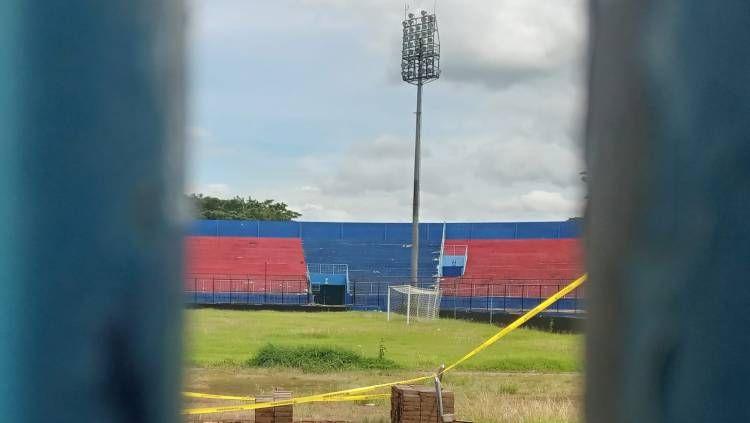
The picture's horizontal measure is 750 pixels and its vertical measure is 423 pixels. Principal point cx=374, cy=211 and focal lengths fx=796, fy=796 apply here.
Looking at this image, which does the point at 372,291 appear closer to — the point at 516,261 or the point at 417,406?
the point at 516,261

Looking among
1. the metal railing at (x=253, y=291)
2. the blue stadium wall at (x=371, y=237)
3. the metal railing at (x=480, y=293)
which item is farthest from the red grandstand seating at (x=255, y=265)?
the metal railing at (x=480, y=293)

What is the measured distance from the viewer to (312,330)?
2716 cm

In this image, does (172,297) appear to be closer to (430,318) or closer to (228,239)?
(430,318)

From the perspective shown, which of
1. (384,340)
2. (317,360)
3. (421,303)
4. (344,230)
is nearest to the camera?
(317,360)

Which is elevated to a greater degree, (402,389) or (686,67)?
(686,67)

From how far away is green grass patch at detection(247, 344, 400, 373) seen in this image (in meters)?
17.5

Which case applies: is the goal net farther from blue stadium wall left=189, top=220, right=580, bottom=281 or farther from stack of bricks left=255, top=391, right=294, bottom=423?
stack of bricks left=255, top=391, right=294, bottom=423

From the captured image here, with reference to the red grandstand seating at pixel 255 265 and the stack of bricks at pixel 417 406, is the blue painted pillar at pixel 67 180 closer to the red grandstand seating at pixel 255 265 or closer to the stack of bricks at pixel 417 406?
the stack of bricks at pixel 417 406

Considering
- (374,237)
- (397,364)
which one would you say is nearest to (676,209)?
(397,364)

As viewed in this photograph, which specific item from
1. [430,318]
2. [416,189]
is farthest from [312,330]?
[416,189]

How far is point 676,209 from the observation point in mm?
609

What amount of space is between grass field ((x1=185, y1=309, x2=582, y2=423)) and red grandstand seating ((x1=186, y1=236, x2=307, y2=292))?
10759 mm

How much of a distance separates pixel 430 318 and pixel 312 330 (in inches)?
354

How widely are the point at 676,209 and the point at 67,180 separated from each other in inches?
17.8
